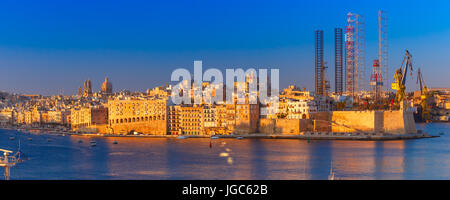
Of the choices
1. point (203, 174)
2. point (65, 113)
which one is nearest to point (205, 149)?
point (203, 174)

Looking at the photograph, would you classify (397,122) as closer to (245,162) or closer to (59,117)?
(245,162)

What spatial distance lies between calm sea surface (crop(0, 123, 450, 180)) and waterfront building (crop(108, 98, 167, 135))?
27.1 ft

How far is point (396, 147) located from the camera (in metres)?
18.4

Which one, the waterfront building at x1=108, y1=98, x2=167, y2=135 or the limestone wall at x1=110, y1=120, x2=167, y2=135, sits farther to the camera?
the waterfront building at x1=108, y1=98, x2=167, y2=135

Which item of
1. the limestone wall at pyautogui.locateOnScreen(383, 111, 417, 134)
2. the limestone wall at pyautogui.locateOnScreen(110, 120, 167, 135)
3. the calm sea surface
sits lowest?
the calm sea surface

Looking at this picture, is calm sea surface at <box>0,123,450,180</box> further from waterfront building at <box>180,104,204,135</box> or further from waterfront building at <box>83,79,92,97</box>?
waterfront building at <box>83,79,92,97</box>

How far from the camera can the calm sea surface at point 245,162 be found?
38.3 ft

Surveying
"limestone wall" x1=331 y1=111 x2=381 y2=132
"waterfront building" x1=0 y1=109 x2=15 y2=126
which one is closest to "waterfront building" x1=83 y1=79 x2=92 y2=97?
"waterfront building" x1=0 y1=109 x2=15 y2=126

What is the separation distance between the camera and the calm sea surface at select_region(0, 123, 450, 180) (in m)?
11.7

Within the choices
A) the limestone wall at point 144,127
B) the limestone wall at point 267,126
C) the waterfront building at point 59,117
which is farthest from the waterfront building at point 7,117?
the limestone wall at point 267,126

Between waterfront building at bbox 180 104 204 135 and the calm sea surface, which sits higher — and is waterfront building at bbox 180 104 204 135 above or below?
above

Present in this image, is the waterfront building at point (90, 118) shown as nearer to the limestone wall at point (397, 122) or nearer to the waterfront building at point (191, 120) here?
the waterfront building at point (191, 120)

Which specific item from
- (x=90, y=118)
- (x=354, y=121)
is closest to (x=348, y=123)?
(x=354, y=121)

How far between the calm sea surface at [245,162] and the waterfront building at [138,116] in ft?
27.1
